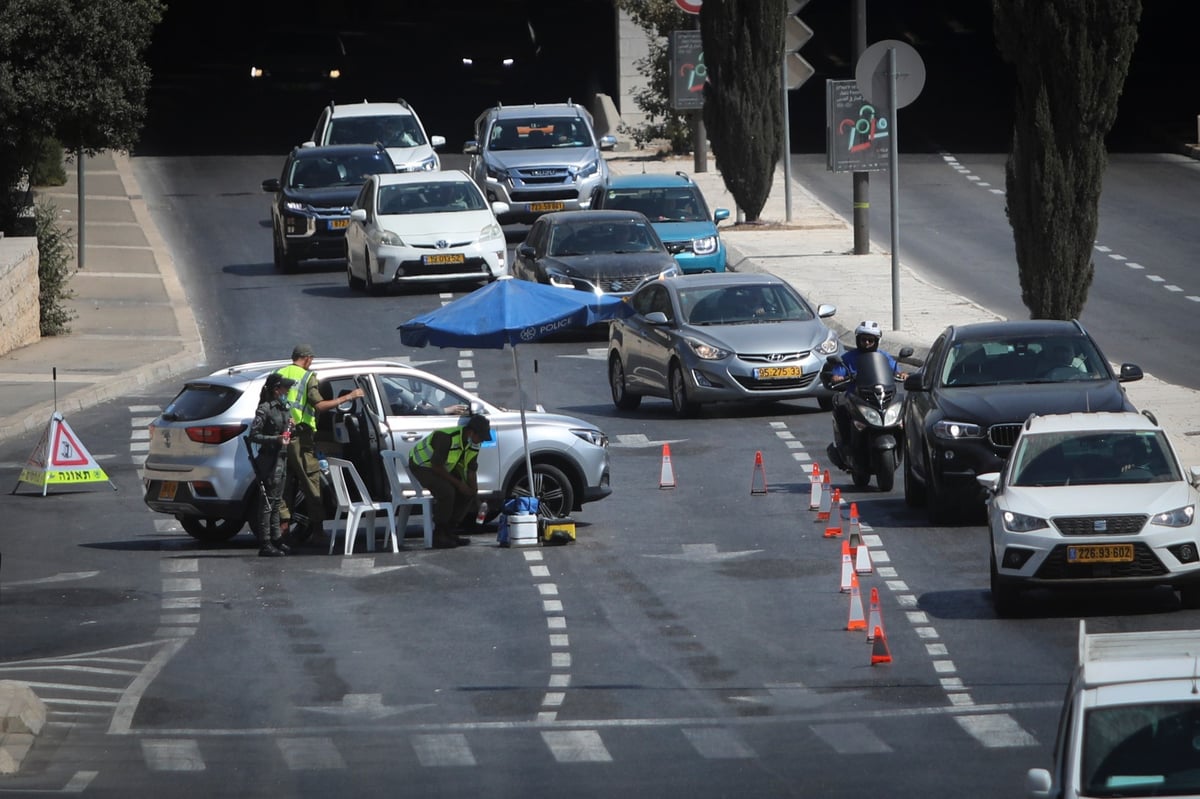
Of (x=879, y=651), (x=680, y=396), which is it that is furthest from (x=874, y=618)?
(x=680, y=396)

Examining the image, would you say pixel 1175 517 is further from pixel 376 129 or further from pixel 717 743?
pixel 376 129

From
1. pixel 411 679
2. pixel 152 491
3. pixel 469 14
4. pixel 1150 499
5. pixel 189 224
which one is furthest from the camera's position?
pixel 469 14

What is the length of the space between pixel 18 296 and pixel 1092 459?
18.5 meters

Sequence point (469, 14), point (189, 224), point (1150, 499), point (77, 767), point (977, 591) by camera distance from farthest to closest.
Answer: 1. point (469, 14)
2. point (189, 224)
3. point (977, 591)
4. point (1150, 499)
5. point (77, 767)

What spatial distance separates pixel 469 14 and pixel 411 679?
62.4 m

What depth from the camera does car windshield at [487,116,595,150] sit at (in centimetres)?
4069

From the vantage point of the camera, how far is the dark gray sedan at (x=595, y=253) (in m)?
30.8

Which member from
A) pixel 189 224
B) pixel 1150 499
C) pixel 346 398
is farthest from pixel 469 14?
pixel 1150 499

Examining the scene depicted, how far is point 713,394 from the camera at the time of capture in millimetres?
25172

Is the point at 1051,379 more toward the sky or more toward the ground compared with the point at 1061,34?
more toward the ground

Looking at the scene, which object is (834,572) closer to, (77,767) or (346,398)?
(346,398)

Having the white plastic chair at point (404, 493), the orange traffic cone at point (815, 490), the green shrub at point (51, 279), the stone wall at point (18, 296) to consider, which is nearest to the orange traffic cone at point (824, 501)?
the orange traffic cone at point (815, 490)

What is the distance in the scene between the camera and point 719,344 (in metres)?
25.2

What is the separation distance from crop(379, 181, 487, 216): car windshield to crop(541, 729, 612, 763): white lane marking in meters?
21.8
